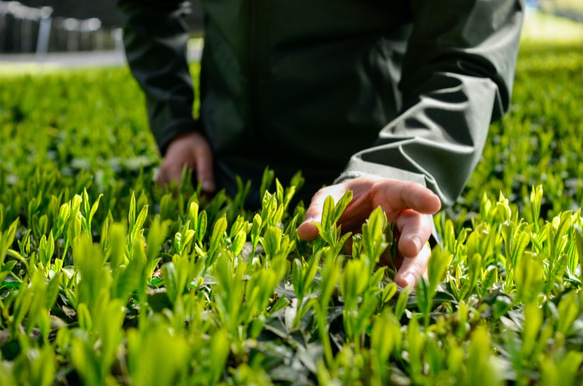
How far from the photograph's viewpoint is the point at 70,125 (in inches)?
148

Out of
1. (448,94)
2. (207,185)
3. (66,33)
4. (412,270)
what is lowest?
(66,33)

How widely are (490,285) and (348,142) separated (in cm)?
147

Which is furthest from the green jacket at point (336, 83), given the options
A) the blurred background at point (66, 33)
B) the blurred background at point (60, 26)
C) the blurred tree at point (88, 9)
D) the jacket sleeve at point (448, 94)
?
the blurred tree at point (88, 9)

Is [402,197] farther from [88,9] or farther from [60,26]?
[88,9]

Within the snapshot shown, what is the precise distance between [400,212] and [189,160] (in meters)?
1.59

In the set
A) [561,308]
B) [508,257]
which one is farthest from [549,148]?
[561,308]

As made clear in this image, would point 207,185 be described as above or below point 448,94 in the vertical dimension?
below

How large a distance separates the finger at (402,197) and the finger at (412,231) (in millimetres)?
25

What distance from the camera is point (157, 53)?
3.09 metres

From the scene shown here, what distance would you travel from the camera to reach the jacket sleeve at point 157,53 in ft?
9.77

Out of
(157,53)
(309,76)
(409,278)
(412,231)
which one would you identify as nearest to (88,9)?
(157,53)

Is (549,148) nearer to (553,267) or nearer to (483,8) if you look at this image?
(483,8)

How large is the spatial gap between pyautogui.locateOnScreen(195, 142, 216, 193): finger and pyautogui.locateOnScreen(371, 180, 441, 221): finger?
4.47 ft

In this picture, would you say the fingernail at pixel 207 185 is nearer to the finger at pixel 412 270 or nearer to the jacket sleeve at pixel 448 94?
the jacket sleeve at pixel 448 94
